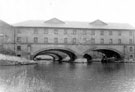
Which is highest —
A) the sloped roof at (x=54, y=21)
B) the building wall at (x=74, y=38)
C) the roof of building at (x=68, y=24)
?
the sloped roof at (x=54, y=21)

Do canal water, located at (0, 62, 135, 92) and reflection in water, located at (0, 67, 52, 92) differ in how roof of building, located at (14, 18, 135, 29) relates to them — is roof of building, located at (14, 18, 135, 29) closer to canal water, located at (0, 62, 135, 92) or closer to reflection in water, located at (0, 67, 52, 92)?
canal water, located at (0, 62, 135, 92)

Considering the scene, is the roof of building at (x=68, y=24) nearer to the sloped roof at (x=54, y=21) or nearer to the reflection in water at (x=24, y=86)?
the sloped roof at (x=54, y=21)

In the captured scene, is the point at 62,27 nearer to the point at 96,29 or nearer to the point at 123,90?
the point at 96,29

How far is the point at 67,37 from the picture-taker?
5184 cm

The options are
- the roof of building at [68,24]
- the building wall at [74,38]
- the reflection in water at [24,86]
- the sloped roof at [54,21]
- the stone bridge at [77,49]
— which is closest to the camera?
the reflection in water at [24,86]

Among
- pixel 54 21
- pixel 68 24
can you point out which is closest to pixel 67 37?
pixel 68 24

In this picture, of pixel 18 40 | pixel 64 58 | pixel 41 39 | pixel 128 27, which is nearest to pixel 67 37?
pixel 41 39

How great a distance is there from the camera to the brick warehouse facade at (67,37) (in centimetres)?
4953

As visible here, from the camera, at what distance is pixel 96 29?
176 ft

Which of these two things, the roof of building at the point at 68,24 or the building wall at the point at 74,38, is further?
the roof of building at the point at 68,24

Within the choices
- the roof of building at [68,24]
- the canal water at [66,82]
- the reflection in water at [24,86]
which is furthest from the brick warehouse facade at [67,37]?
the reflection in water at [24,86]

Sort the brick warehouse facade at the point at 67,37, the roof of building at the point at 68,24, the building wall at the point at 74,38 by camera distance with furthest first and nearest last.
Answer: the roof of building at the point at 68,24 < the building wall at the point at 74,38 < the brick warehouse facade at the point at 67,37

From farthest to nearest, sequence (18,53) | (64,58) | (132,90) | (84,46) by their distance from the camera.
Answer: (64,58)
(84,46)
(18,53)
(132,90)

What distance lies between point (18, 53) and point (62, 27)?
12101 mm
